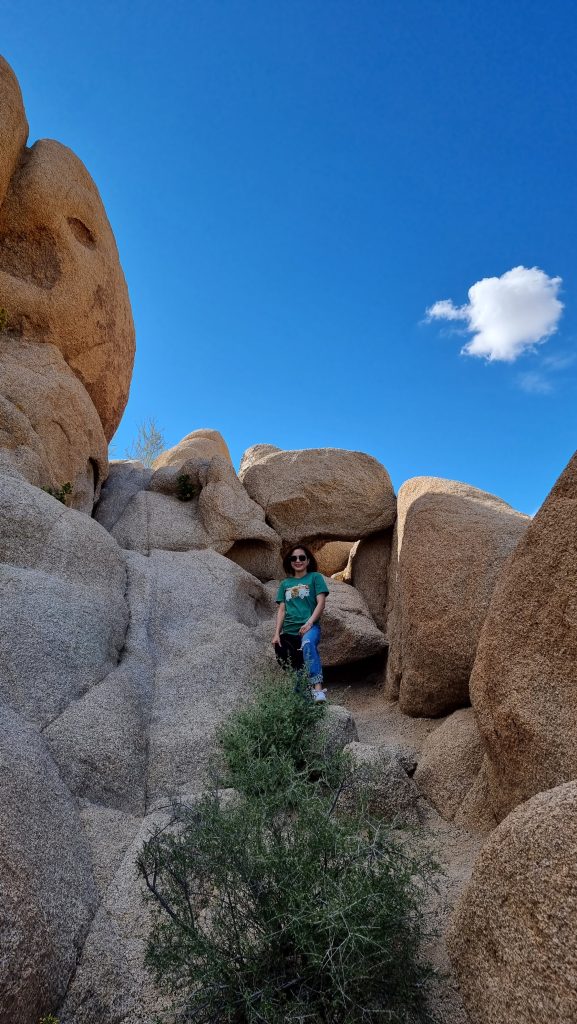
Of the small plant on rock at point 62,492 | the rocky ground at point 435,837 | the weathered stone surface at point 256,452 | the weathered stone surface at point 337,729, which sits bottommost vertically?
the rocky ground at point 435,837

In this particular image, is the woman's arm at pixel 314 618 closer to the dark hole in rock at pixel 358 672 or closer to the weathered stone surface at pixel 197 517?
the dark hole in rock at pixel 358 672

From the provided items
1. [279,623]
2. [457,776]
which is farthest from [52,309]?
[457,776]

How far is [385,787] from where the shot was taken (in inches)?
230

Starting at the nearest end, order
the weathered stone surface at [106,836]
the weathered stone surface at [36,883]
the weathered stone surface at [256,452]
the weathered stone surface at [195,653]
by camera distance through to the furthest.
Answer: the weathered stone surface at [36,883], the weathered stone surface at [106,836], the weathered stone surface at [195,653], the weathered stone surface at [256,452]

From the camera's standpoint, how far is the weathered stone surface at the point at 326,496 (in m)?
12.1

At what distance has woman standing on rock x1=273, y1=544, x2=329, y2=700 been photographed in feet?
27.1

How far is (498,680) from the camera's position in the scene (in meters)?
5.00

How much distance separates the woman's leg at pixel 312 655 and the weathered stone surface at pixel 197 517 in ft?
10.8

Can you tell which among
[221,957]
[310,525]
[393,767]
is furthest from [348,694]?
[221,957]

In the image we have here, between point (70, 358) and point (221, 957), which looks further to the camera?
point (70, 358)

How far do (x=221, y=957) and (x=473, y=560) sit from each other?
524 centimetres

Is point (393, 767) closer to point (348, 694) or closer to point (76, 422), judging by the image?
point (348, 694)

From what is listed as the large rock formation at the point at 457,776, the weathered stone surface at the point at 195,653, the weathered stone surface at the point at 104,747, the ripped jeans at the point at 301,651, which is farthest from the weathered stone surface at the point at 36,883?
the ripped jeans at the point at 301,651

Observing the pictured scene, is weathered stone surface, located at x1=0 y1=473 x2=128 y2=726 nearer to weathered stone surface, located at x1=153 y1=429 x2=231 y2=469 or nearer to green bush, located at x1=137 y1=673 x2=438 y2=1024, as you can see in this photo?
green bush, located at x1=137 y1=673 x2=438 y2=1024
